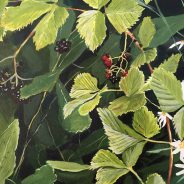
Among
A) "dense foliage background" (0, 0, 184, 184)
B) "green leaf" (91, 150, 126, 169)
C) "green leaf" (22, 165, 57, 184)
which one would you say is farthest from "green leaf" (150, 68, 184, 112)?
"green leaf" (22, 165, 57, 184)

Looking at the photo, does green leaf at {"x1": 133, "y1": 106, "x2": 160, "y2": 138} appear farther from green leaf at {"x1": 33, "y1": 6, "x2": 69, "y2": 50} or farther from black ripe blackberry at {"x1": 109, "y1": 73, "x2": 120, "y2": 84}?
green leaf at {"x1": 33, "y1": 6, "x2": 69, "y2": 50}

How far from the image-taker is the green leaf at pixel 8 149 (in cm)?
80

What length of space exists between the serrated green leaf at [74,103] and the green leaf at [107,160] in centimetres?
8

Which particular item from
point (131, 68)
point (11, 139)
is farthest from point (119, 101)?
point (11, 139)

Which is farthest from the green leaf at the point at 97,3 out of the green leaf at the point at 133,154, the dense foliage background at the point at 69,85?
the green leaf at the point at 133,154

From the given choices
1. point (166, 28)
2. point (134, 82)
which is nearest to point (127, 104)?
point (134, 82)

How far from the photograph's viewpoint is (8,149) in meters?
0.81

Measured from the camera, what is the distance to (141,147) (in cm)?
76

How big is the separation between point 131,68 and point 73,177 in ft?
0.67

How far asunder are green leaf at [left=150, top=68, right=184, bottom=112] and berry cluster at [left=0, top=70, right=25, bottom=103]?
0.75ft

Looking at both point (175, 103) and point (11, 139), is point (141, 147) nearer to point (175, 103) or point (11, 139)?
point (175, 103)

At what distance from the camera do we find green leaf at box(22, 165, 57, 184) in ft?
2.57

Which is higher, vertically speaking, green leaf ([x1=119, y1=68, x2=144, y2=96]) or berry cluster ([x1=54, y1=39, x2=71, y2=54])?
berry cluster ([x1=54, y1=39, x2=71, y2=54])

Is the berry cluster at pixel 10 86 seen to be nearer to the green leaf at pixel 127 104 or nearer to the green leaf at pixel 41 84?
the green leaf at pixel 41 84
